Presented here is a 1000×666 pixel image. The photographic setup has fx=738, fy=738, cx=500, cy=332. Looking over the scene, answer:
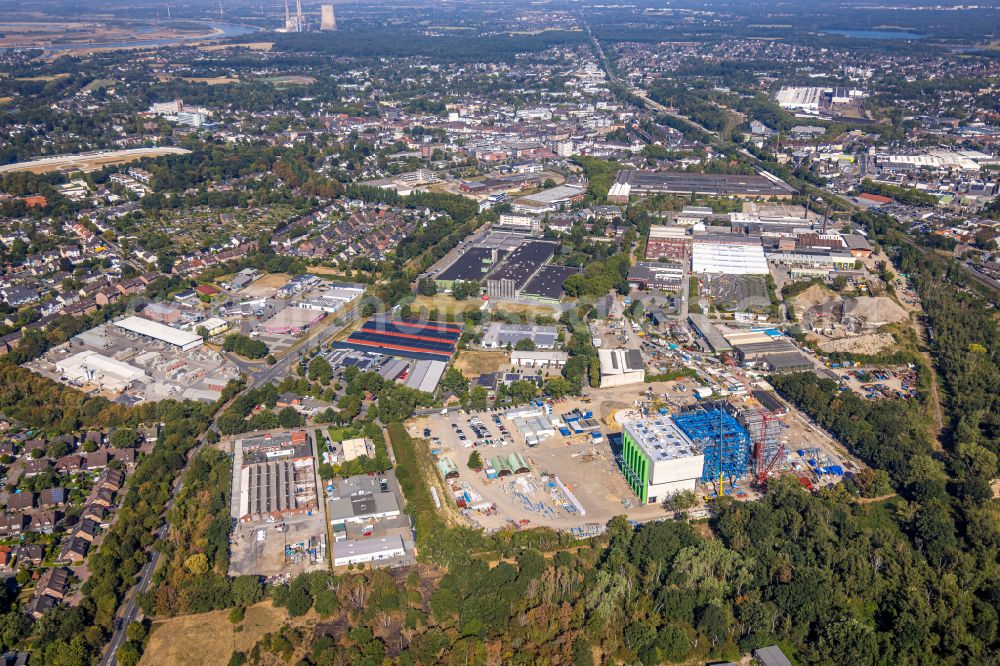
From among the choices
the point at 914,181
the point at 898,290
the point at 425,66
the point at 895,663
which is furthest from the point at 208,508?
the point at 425,66


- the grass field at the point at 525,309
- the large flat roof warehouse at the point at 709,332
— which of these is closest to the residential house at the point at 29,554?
the grass field at the point at 525,309

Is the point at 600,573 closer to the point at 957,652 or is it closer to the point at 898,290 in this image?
the point at 957,652

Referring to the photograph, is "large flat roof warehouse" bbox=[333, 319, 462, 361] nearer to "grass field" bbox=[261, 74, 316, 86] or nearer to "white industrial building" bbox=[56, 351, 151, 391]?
"white industrial building" bbox=[56, 351, 151, 391]

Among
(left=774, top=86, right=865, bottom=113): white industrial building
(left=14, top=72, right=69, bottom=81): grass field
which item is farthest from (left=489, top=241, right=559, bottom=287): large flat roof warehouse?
(left=14, top=72, right=69, bottom=81): grass field

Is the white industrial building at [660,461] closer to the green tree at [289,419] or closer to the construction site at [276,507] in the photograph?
the construction site at [276,507]

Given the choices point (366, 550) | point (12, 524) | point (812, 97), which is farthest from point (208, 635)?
point (812, 97)

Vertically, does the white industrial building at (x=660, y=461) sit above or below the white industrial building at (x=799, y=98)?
below
